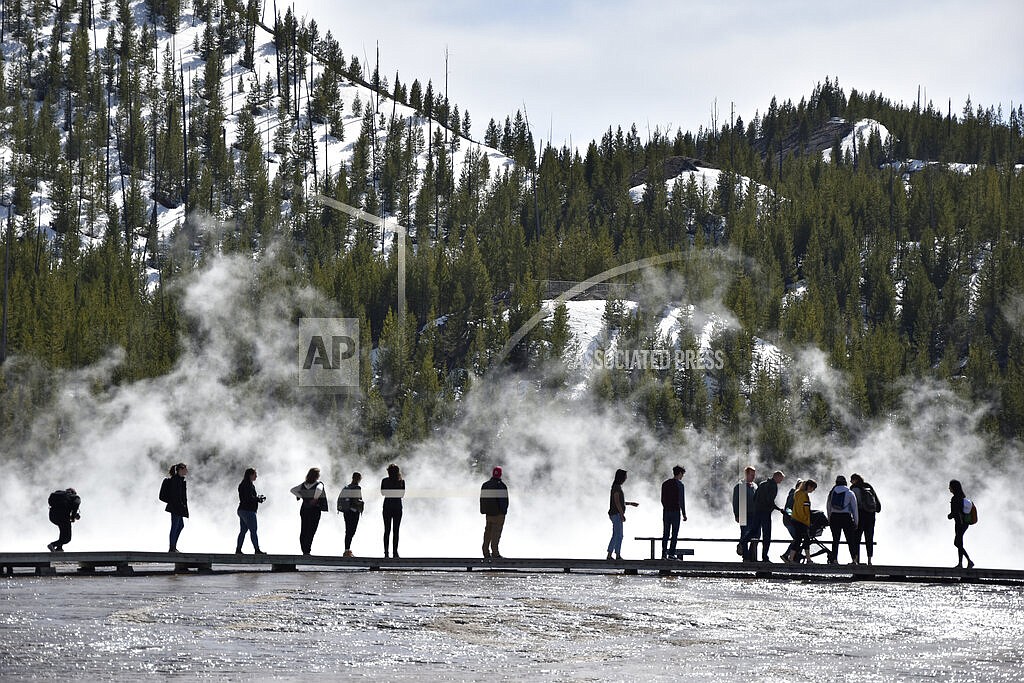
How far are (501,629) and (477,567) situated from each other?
7581 mm

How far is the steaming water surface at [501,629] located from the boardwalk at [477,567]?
41.2 inches

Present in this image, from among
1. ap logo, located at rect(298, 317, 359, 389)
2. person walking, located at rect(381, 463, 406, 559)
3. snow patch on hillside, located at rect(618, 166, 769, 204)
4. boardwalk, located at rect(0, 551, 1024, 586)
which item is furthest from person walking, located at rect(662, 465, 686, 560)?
snow patch on hillside, located at rect(618, 166, 769, 204)

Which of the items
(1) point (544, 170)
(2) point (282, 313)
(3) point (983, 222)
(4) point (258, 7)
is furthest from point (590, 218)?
(4) point (258, 7)

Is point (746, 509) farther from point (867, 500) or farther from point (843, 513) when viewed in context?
point (867, 500)

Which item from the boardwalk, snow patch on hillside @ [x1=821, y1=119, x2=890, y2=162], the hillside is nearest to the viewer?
the boardwalk

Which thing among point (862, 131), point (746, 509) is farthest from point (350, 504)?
point (862, 131)

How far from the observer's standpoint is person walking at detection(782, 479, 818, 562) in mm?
19047

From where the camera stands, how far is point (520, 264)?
70250 mm

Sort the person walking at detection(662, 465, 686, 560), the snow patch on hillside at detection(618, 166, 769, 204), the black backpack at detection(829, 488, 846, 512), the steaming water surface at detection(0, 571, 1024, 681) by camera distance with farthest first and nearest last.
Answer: the snow patch on hillside at detection(618, 166, 769, 204) → the person walking at detection(662, 465, 686, 560) → the black backpack at detection(829, 488, 846, 512) → the steaming water surface at detection(0, 571, 1024, 681)

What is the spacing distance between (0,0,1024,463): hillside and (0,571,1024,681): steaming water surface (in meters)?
42.9

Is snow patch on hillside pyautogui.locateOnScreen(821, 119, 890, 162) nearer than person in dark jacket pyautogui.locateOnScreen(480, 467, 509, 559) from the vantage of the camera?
No

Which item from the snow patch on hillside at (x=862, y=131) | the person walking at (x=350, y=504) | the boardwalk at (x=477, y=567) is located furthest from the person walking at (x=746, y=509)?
the snow patch on hillside at (x=862, y=131)

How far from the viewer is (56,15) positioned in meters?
142

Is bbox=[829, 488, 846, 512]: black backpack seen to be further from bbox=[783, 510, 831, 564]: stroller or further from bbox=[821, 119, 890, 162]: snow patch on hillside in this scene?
bbox=[821, 119, 890, 162]: snow patch on hillside
